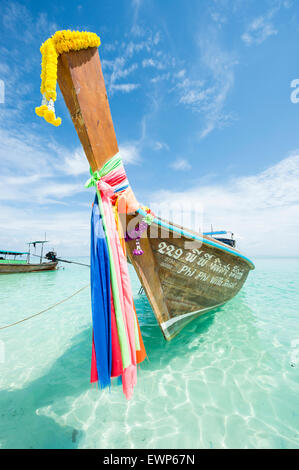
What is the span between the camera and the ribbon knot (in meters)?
2.19

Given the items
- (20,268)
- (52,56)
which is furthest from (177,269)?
(20,268)

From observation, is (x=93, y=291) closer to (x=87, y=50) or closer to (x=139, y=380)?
(x=139, y=380)

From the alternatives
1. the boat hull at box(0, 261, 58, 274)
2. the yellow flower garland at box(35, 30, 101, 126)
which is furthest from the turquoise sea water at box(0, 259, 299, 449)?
the boat hull at box(0, 261, 58, 274)

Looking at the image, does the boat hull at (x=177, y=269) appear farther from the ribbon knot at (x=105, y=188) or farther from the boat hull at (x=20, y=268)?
the boat hull at (x=20, y=268)

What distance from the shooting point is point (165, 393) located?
2924 mm

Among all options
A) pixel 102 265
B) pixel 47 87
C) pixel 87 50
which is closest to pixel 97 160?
pixel 47 87

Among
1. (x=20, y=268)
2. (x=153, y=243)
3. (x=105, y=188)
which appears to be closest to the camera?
(x=105, y=188)

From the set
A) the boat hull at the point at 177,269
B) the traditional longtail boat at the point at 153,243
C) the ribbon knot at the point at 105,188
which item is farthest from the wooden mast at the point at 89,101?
the boat hull at the point at 177,269

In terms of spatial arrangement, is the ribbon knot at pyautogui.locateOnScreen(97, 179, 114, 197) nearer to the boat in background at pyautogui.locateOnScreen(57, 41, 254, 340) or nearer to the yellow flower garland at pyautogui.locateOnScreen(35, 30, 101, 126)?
the boat in background at pyautogui.locateOnScreen(57, 41, 254, 340)

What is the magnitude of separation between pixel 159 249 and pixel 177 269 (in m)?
0.59

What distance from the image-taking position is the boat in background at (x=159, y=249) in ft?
6.59

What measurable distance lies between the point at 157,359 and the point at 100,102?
435cm

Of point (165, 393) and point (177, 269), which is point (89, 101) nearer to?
point (177, 269)

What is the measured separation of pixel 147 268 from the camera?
11.4 ft
